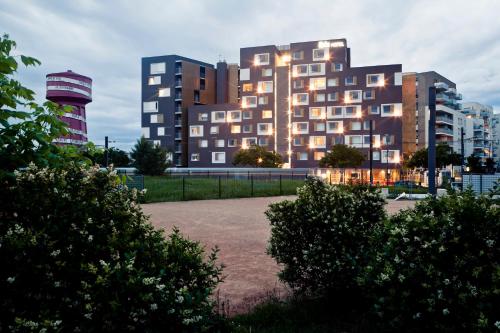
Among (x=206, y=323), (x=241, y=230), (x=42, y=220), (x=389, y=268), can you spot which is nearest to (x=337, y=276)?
(x=389, y=268)

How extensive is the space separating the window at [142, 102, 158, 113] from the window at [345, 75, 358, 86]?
45124mm

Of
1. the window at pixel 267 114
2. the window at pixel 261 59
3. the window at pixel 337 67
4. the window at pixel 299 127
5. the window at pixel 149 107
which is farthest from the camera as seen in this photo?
the window at pixel 149 107

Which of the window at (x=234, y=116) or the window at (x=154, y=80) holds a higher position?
the window at (x=154, y=80)

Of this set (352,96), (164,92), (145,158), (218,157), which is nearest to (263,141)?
(218,157)

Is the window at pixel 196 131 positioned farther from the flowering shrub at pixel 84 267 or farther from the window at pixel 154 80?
the flowering shrub at pixel 84 267

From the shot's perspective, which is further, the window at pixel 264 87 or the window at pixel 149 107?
the window at pixel 149 107

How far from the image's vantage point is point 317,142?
81.2m

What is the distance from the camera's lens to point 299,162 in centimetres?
8175

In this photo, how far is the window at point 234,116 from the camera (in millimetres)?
86562

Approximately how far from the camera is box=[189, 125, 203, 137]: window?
89.5 m

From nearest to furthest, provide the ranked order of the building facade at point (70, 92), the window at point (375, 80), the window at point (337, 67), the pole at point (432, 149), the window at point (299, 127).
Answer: the pole at point (432, 149) → the building facade at point (70, 92) → the window at point (375, 80) → the window at point (337, 67) → the window at point (299, 127)

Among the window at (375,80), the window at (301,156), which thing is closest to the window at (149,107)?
the window at (301,156)

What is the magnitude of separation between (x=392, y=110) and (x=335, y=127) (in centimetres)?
1133

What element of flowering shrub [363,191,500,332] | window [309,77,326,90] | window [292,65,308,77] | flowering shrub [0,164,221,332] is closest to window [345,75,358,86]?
window [309,77,326,90]
